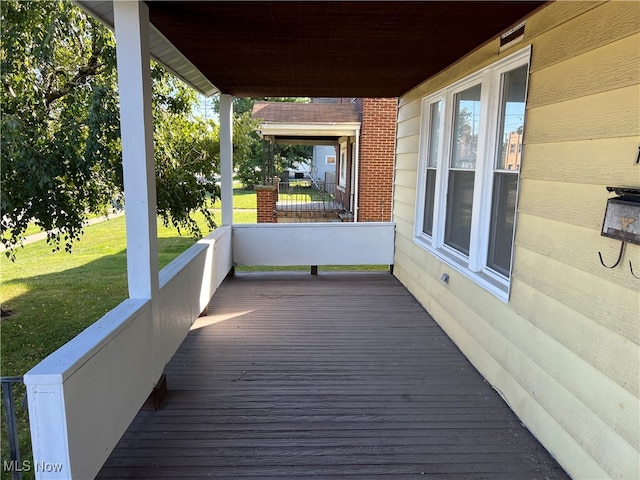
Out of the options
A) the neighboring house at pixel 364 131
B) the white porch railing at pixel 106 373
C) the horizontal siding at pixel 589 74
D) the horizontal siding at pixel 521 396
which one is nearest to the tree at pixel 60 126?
the white porch railing at pixel 106 373

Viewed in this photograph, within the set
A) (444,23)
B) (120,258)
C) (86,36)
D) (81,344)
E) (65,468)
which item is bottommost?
(120,258)

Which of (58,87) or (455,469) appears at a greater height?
(58,87)

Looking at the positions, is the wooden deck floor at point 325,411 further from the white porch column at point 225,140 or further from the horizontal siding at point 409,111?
the horizontal siding at point 409,111

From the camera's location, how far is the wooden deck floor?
2.37 meters

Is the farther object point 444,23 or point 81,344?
point 444,23

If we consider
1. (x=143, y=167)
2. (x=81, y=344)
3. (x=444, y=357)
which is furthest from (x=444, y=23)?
(x=81, y=344)

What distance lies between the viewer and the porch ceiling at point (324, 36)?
2.72m

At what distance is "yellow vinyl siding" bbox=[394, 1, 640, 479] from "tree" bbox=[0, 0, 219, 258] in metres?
3.56

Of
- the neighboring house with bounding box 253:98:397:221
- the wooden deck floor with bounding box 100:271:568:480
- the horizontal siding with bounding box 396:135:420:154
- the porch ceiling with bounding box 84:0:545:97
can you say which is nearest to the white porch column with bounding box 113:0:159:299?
the porch ceiling with bounding box 84:0:545:97

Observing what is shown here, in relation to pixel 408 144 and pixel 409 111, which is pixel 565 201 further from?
pixel 409 111

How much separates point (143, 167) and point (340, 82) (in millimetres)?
3201

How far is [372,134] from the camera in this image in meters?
9.05

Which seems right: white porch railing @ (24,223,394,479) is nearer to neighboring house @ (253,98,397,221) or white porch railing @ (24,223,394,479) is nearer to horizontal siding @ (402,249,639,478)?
horizontal siding @ (402,249,639,478)

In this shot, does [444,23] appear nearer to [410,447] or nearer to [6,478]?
[410,447]
